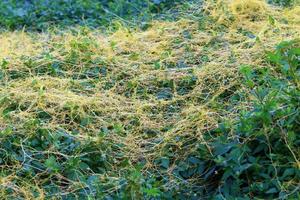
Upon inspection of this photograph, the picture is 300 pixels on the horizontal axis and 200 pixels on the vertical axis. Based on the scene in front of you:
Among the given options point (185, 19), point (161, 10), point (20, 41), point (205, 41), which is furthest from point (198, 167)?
point (161, 10)

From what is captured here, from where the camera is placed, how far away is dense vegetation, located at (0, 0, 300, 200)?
2.76 m

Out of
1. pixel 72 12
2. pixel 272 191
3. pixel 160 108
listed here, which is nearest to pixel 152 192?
pixel 272 191

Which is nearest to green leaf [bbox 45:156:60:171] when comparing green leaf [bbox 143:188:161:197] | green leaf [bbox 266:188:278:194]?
green leaf [bbox 143:188:161:197]

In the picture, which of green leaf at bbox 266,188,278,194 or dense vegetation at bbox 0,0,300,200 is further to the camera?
dense vegetation at bbox 0,0,300,200

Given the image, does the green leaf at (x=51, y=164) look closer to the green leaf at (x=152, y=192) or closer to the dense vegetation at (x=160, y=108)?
the dense vegetation at (x=160, y=108)

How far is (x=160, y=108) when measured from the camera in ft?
11.6

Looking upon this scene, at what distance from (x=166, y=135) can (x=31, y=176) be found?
0.75 meters

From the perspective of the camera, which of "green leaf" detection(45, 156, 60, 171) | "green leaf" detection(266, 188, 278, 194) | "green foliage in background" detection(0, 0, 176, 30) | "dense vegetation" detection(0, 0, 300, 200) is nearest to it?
"green leaf" detection(266, 188, 278, 194)

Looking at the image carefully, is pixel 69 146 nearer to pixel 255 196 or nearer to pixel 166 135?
pixel 166 135

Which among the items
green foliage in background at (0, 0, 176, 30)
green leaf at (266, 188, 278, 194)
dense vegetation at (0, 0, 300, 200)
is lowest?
green foliage in background at (0, 0, 176, 30)

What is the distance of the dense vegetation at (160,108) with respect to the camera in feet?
9.04

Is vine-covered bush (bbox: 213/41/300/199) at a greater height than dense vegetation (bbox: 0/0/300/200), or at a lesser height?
greater

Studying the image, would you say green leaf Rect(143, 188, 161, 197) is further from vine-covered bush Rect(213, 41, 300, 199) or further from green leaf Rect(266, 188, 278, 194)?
green leaf Rect(266, 188, 278, 194)

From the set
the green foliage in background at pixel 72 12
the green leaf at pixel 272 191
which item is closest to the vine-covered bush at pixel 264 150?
the green leaf at pixel 272 191
